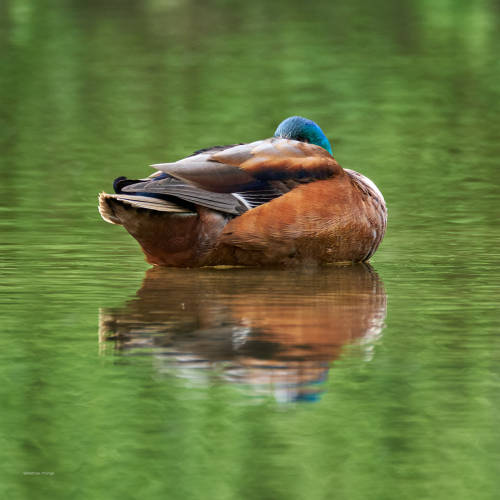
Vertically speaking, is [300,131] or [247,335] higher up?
[300,131]

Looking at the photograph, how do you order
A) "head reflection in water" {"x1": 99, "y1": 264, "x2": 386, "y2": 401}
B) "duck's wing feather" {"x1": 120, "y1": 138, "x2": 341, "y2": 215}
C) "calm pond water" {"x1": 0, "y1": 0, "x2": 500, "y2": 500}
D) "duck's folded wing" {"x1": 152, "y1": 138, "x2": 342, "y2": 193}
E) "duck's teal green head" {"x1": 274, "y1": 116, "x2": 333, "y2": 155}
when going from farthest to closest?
"duck's teal green head" {"x1": 274, "y1": 116, "x2": 333, "y2": 155}
"duck's folded wing" {"x1": 152, "y1": 138, "x2": 342, "y2": 193}
"duck's wing feather" {"x1": 120, "y1": 138, "x2": 341, "y2": 215}
"head reflection in water" {"x1": 99, "y1": 264, "x2": 386, "y2": 401}
"calm pond water" {"x1": 0, "y1": 0, "x2": 500, "y2": 500}

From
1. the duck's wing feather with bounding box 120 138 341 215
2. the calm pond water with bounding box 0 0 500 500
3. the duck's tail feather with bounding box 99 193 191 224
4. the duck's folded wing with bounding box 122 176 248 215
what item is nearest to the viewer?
the calm pond water with bounding box 0 0 500 500

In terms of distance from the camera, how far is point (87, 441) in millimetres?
4949

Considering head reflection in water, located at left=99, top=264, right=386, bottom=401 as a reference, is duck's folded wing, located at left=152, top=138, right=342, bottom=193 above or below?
above

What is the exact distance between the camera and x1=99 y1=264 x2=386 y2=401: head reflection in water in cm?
571

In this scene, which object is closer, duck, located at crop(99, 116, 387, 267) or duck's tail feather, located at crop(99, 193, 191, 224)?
duck's tail feather, located at crop(99, 193, 191, 224)

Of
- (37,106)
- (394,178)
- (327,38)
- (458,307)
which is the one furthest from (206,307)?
(327,38)

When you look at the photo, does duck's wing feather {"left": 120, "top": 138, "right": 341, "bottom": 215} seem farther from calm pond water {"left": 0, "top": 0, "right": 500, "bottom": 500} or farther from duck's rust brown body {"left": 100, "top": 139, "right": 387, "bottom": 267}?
calm pond water {"left": 0, "top": 0, "right": 500, "bottom": 500}

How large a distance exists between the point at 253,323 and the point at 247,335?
0.31 meters

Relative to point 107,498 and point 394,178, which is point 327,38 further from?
point 107,498

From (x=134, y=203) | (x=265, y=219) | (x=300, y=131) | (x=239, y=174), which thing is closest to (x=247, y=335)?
(x=134, y=203)

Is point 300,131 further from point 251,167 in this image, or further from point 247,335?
point 247,335

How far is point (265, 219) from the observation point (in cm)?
848

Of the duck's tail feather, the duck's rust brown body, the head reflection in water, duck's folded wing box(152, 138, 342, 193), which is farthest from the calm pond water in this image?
duck's folded wing box(152, 138, 342, 193)
